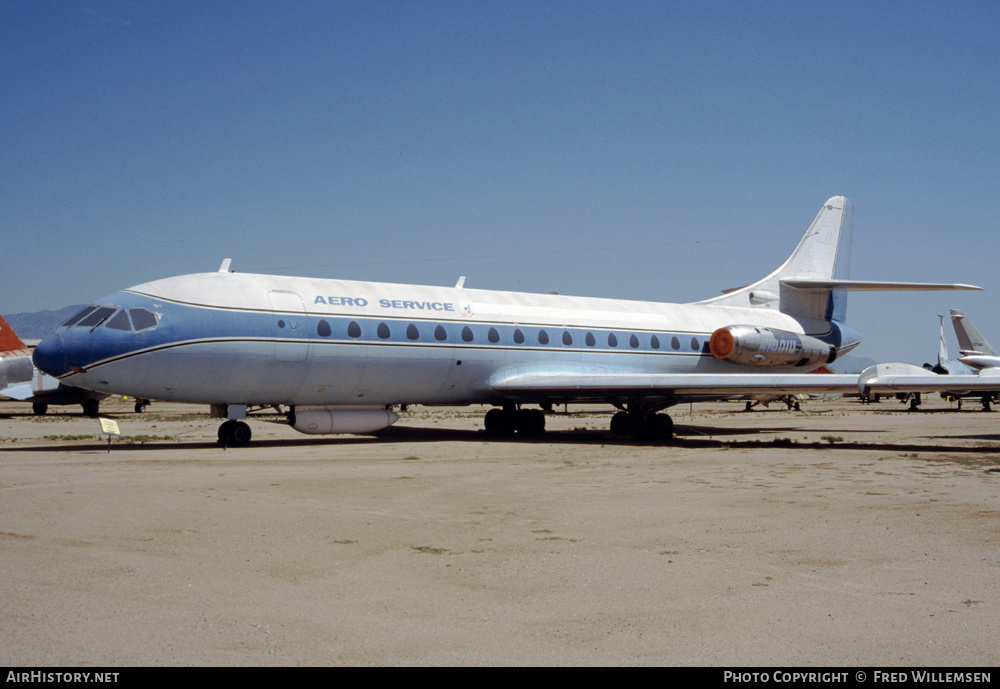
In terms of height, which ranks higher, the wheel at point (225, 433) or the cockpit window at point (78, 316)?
the cockpit window at point (78, 316)

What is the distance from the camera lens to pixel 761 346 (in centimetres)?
2850

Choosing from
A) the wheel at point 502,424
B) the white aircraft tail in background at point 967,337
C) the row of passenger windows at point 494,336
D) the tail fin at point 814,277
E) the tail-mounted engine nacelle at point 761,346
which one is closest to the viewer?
the row of passenger windows at point 494,336

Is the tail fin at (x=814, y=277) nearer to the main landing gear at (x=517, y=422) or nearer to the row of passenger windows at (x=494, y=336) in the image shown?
the row of passenger windows at (x=494, y=336)

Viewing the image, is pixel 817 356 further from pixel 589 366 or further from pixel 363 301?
pixel 363 301

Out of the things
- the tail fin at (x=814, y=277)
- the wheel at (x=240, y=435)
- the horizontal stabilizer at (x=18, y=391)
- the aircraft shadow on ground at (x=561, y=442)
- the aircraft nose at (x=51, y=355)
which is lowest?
the horizontal stabilizer at (x=18, y=391)

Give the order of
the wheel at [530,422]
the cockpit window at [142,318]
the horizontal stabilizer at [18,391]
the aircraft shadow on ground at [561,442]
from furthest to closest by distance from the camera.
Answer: the horizontal stabilizer at [18,391], the wheel at [530,422], the aircraft shadow on ground at [561,442], the cockpit window at [142,318]

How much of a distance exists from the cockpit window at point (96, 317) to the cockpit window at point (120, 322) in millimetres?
181

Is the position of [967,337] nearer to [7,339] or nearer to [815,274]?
[815,274]

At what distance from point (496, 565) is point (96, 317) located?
1401 centimetres

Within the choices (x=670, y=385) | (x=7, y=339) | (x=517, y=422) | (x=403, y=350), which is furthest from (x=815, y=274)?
(x=7, y=339)

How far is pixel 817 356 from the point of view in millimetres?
30547

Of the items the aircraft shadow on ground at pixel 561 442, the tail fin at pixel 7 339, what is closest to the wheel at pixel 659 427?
the aircraft shadow on ground at pixel 561 442

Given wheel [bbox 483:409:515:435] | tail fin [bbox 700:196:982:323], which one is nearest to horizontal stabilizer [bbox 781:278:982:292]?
tail fin [bbox 700:196:982:323]

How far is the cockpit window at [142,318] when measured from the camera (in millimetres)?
18578
